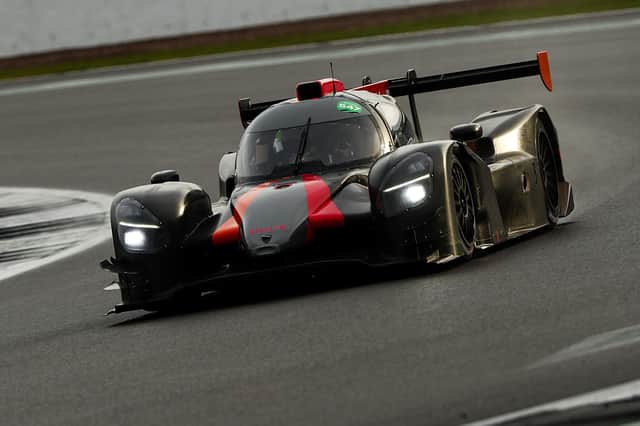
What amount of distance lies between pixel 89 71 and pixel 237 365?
72.3 ft

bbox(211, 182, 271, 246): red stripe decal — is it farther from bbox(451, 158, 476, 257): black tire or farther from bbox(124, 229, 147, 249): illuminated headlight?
bbox(451, 158, 476, 257): black tire

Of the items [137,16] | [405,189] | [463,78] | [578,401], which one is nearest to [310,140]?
[405,189]

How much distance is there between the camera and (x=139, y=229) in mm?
7906

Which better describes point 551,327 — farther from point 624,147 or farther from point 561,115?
point 561,115

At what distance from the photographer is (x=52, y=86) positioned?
85.5 feet

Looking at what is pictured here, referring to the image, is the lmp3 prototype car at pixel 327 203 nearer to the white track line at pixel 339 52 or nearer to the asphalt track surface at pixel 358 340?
the asphalt track surface at pixel 358 340

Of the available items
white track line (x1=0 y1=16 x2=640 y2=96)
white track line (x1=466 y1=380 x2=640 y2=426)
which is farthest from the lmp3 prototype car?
white track line (x1=0 y1=16 x2=640 y2=96)

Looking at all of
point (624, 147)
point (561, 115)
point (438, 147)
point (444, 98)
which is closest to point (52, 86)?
point (444, 98)

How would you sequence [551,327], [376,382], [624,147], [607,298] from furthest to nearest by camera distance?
[624,147], [607,298], [551,327], [376,382]

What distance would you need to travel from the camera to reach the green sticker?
886cm

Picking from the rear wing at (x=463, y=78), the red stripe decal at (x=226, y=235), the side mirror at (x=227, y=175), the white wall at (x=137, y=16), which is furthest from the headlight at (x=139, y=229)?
the white wall at (x=137, y=16)

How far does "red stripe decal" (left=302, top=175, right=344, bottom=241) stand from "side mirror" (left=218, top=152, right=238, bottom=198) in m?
1.47

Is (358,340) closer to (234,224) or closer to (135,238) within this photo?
(234,224)

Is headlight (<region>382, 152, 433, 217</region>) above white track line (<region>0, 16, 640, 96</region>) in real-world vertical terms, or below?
above
